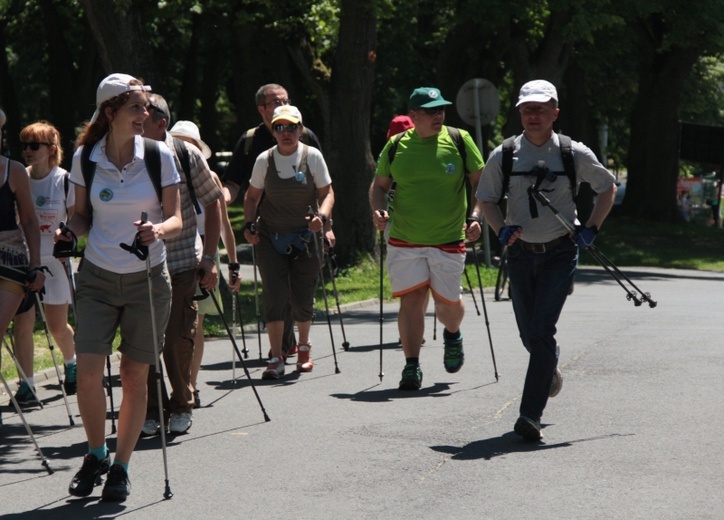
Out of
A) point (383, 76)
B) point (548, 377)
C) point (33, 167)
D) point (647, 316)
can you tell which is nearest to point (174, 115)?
point (383, 76)

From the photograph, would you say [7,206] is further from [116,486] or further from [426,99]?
[426,99]

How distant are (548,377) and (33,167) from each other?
4.15 m

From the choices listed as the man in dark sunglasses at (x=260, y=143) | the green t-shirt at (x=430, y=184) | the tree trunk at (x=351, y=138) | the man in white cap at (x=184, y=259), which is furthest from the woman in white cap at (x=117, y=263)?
the tree trunk at (x=351, y=138)

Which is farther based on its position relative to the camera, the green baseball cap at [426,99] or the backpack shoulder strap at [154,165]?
the green baseball cap at [426,99]

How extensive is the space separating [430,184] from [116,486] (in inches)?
147

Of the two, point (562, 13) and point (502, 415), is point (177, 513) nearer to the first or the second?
point (502, 415)

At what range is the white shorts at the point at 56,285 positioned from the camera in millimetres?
9047

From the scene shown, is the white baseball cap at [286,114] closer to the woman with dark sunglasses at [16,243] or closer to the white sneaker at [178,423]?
the white sneaker at [178,423]

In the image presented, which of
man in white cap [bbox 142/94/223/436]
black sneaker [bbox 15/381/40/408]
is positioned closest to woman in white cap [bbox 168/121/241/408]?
man in white cap [bbox 142/94/223/436]

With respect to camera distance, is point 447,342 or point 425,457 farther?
point 447,342

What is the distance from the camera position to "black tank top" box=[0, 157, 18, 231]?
22.7 ft

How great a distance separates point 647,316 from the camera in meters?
14.1

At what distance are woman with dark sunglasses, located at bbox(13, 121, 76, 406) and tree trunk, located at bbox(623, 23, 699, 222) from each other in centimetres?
2440

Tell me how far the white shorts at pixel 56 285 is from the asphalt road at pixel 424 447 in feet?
2.37
